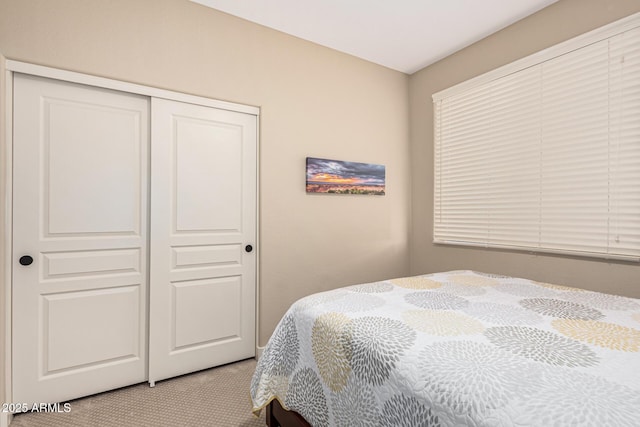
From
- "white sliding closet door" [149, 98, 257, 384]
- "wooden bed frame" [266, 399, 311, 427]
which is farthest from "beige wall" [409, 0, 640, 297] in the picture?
"wooden bed frame" [266, 399, 311, 427]

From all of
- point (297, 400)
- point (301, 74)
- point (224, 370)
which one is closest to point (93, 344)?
point (224, 370)

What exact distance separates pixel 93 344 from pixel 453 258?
10.00 feet

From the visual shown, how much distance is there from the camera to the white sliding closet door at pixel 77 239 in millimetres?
1857

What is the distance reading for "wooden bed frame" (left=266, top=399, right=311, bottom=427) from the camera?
1.43m

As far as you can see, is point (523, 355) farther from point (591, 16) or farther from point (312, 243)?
point (591, 16)

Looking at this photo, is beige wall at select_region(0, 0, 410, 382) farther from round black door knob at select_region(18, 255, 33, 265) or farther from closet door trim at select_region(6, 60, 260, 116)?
round black door knob at select_region(18, 255, 33, 265)

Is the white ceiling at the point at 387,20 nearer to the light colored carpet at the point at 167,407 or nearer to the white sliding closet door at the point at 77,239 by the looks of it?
the white sliding closet door at the point at 77,239

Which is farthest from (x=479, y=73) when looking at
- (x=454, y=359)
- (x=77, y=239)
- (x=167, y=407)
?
(x=167, y=407)

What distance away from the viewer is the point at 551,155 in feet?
7.70

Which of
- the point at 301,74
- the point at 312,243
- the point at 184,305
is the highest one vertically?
the point at 301,74

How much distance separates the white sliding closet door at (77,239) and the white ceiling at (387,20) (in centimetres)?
121

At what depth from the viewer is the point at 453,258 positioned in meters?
3.10

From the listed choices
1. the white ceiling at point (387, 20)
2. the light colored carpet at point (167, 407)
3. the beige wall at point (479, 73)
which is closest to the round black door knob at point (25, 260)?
the light colored carpet at point (167, 407)

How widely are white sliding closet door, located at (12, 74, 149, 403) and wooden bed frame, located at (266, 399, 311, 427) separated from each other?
1.11 metres
